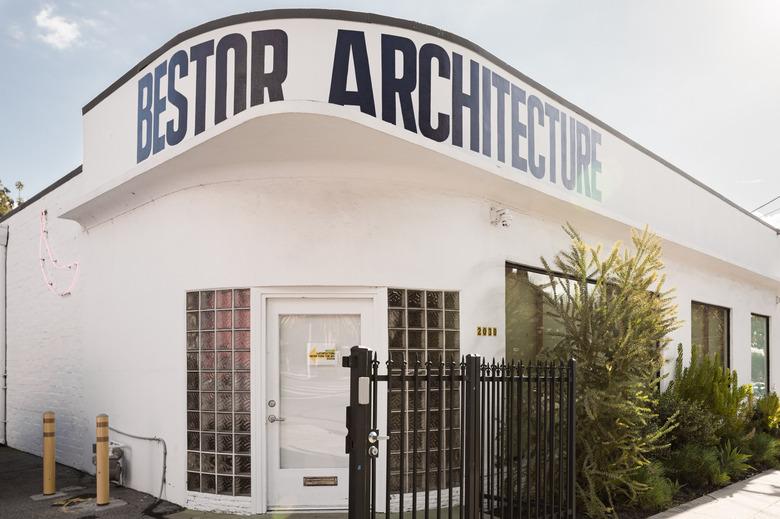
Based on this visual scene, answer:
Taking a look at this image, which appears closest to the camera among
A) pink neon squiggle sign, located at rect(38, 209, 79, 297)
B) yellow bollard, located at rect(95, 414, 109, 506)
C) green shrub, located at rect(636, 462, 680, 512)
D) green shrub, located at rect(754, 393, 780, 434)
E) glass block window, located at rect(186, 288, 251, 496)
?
glass block window, located at rect(186, 288, 251, 496)

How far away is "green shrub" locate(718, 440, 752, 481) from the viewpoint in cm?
955

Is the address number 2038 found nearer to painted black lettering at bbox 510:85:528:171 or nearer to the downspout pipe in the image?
painted black lettering at bbox 510:85:528:171

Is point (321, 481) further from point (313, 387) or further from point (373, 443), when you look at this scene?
point (373, 443)

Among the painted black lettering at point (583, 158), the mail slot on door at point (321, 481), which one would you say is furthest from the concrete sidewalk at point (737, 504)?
the painted black lettering at point (583, 158)

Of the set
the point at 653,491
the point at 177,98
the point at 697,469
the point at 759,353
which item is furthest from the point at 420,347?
the point at 759,353

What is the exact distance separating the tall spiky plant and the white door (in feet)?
8.49

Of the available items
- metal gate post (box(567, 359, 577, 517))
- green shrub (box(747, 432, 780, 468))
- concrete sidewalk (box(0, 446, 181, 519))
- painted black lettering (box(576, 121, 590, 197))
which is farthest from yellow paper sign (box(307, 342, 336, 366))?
green shrub (box(747, 432, 780, 468))

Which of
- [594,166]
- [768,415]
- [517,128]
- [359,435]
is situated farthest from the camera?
[768,415]

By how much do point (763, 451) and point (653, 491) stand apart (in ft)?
15.0

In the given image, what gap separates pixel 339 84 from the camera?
6590 millimetres

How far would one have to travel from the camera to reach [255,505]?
6.91 m

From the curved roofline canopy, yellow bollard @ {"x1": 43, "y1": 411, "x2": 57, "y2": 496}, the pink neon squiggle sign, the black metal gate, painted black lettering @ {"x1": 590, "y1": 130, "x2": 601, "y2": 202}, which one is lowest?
yellow bollard @ {"x1": 43, "y1": 411, "x2": 57, "y2": 496}

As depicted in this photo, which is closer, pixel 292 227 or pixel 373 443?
pixel 373 443

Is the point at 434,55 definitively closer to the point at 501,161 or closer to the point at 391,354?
the point at 501,161
